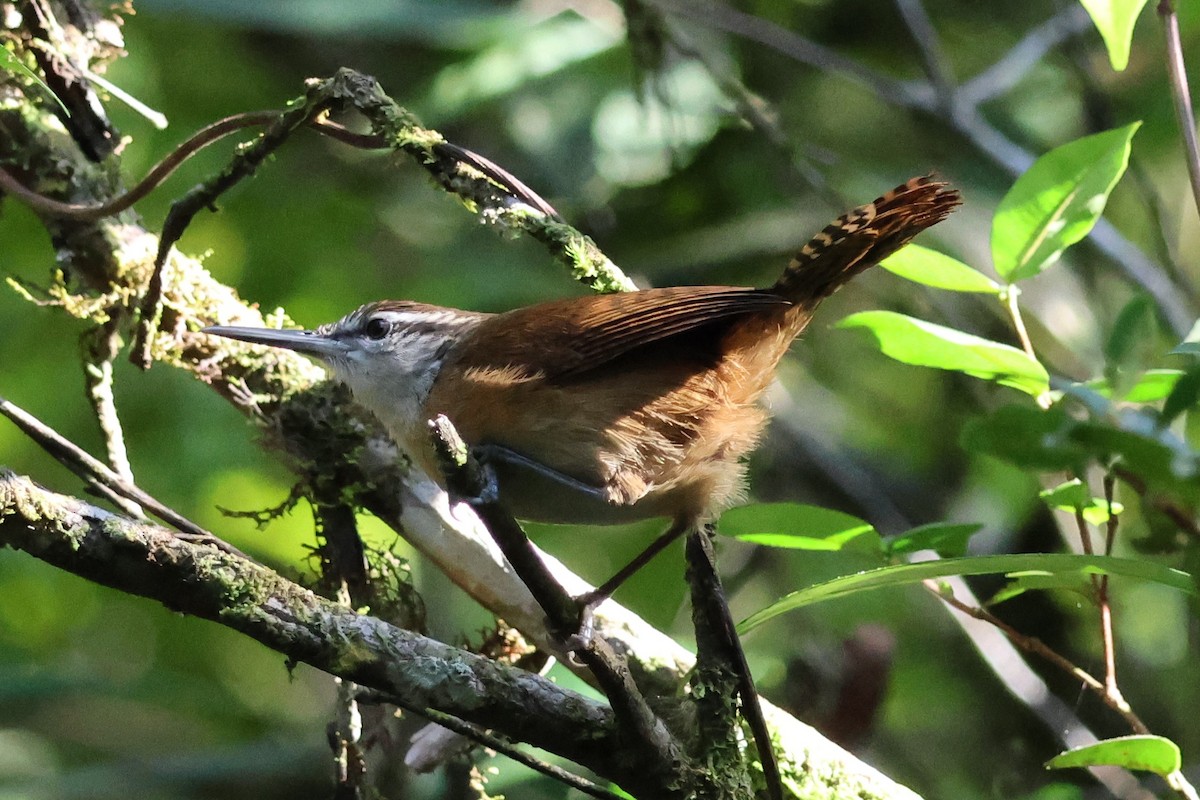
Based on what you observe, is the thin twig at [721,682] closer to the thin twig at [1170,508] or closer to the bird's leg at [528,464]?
the bird's leg at [528,464]

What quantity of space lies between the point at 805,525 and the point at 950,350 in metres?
0.46

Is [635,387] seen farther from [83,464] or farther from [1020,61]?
[1020,61]

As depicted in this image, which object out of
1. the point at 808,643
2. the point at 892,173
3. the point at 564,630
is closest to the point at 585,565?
the point at 808,643

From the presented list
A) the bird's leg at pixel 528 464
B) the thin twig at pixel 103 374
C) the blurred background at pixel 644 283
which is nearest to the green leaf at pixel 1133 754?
the bird's leg at pixel 528 464

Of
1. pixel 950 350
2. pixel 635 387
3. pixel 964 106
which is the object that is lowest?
pixel 950 350

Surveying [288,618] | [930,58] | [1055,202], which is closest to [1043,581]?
[1055,202]

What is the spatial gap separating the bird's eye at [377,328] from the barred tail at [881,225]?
1.17 metres

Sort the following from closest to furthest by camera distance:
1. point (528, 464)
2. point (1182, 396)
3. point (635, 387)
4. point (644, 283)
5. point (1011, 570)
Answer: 1. point (1182, 396)
2. point (1011, 570)
3. point (528, 464)
4. point (635, 387)
5. point (644, 283)

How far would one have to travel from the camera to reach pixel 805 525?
2357 millimetres

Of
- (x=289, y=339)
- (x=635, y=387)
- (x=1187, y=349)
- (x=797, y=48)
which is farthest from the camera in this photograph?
(x=797, y=48)

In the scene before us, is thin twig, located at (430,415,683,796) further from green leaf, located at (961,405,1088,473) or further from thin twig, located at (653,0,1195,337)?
thin twig, located at (653,0,1195,337)

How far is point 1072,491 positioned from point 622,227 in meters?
3.56

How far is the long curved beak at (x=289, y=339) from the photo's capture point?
2814 mm

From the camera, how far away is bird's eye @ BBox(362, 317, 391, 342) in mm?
3232
